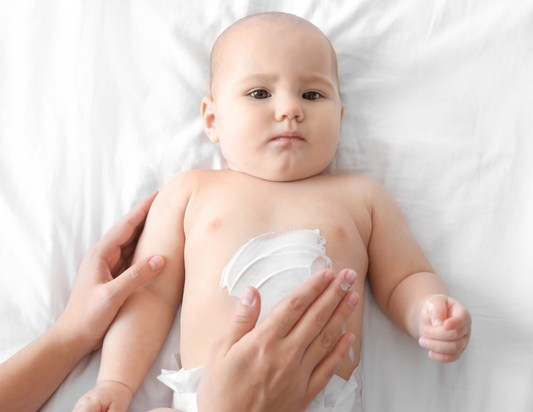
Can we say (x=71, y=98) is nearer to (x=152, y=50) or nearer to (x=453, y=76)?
(x=152, y=50)

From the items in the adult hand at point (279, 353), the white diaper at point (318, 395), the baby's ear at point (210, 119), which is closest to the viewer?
the adult hand at point (279, 353)

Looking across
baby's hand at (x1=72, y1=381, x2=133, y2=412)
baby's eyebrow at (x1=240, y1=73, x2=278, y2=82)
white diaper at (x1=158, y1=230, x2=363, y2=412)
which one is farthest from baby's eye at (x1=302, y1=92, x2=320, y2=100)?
baby's hand at (x1=72, y1=381, x2=133, y2=412)

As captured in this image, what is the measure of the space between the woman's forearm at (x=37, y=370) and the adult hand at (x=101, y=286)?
0.03 m

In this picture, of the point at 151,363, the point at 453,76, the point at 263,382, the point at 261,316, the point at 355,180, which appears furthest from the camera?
the point at 453,76

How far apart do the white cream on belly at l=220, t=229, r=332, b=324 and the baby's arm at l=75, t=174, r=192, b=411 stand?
0.21 meters

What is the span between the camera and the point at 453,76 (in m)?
1.44

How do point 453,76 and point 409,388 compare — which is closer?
point 409,388

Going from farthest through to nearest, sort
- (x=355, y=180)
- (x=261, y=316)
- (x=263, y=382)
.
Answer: (x=355, y=180), (x=261, y=316), (x=263, y=382)

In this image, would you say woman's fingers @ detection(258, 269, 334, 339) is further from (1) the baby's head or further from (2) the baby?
(1) the baby's head

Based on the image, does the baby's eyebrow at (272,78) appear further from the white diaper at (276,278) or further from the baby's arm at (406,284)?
the white diaper at (276,278)

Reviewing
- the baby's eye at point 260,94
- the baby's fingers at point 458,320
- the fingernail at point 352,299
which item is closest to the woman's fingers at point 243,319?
the fingernail at point 352,299

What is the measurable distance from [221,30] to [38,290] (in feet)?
3.27

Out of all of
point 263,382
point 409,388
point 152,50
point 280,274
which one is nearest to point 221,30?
point 152,50

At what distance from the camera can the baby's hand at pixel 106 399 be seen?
1021 mm
